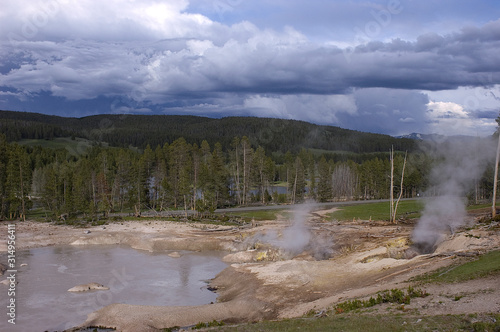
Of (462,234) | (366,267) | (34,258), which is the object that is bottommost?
(34,258)

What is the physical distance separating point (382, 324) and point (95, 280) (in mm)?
26490

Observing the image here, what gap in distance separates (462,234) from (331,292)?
11.7 meters

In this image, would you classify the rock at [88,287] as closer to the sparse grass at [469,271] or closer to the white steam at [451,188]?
the sparse grass at [469,271]

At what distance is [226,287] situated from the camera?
32906mm

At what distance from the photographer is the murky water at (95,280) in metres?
27.5

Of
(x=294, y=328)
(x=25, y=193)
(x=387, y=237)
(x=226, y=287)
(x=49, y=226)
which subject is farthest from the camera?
(x=25, y=193)

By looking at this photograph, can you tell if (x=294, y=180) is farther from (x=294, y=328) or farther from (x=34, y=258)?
(x=294, y=328)

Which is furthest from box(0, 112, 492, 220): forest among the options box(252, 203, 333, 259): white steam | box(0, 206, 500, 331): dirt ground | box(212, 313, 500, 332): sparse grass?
box(212, 313, 500, 332): sparse grass

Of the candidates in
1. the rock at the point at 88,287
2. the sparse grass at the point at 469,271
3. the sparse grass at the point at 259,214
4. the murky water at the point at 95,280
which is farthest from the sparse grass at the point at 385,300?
the sparse grass at the point at 259,214

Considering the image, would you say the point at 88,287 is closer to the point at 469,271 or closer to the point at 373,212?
the point at 469,271

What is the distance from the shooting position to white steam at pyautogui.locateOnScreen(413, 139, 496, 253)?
36406mm

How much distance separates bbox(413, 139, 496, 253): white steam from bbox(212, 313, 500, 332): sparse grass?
1843 cm

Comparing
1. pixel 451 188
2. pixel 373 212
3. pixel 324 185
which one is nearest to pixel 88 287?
pixel 451 188

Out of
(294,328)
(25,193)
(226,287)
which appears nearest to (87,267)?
(226,287)
